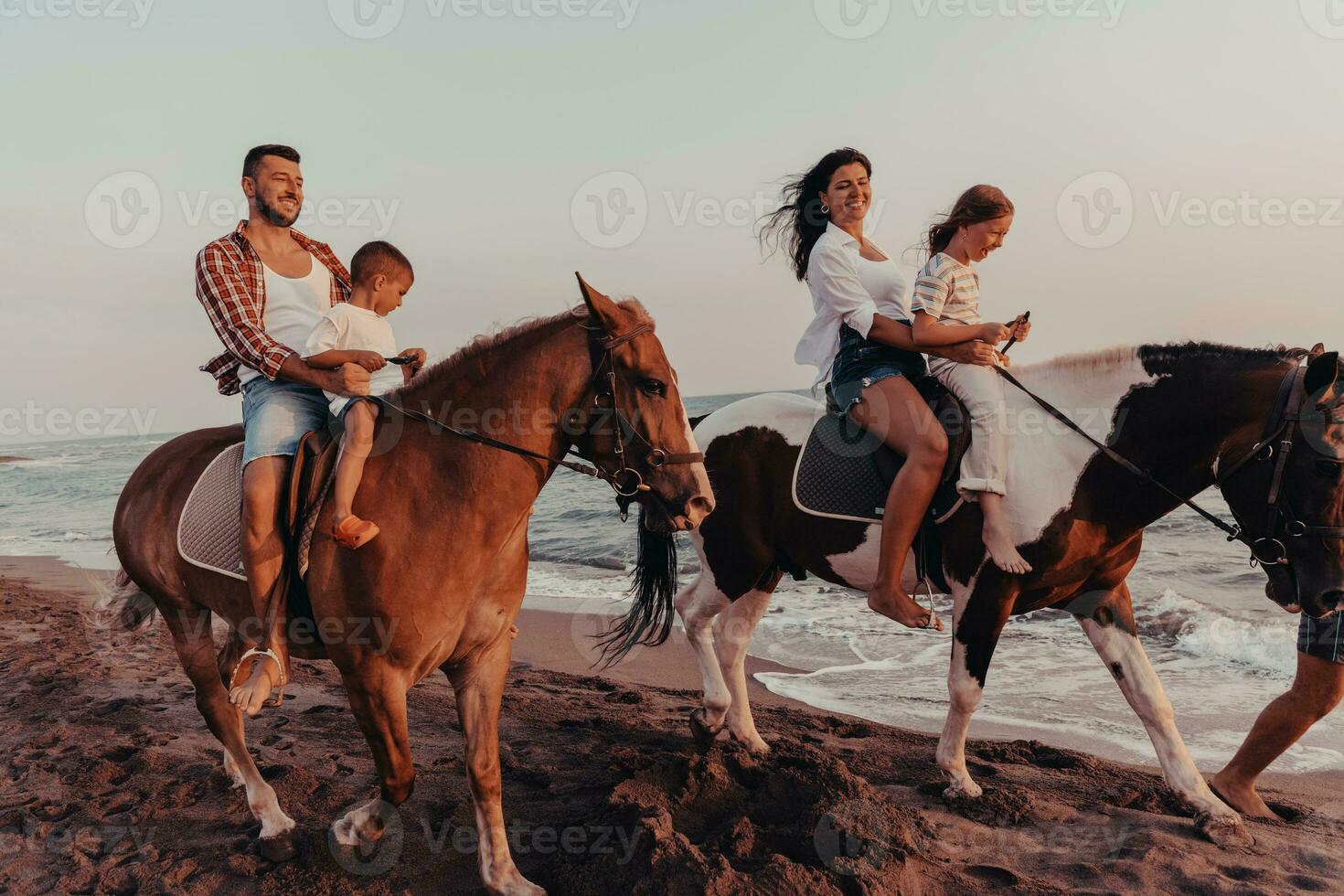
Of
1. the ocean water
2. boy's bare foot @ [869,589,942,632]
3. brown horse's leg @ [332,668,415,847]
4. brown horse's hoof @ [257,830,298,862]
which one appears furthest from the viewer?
the ocean water

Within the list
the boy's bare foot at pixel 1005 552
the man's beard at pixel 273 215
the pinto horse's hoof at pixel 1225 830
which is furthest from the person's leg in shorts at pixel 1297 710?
the man's beard at pixel 273 215

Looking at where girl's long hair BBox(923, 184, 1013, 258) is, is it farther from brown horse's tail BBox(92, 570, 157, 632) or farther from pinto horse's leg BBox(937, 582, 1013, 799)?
brown horse's tail BBox(92, 570, 157, 632)

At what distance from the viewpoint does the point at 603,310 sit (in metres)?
2.69

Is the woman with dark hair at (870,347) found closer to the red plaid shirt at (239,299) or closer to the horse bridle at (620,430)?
the horse bridle at (620,430)

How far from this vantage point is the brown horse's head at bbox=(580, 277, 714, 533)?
267 cm

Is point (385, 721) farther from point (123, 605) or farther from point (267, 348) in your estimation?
point (123, 605)

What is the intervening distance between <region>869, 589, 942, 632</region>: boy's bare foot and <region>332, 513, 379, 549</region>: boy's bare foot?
2271 millimetres

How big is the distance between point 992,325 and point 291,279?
311cm

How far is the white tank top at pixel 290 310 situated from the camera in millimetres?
3465

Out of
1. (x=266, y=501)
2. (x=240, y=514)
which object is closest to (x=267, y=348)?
(x=266, y=501)

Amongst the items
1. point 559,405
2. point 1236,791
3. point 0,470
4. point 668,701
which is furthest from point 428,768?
point 0,470

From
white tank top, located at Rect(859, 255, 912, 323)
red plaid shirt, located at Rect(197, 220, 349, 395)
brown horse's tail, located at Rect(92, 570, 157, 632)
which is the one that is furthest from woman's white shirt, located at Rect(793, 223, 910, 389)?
brown horse's tail, located at Rect(92, 570, 157, 632)

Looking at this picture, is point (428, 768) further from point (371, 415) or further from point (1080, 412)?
point (1080, 412)

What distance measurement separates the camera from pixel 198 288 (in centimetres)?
329
